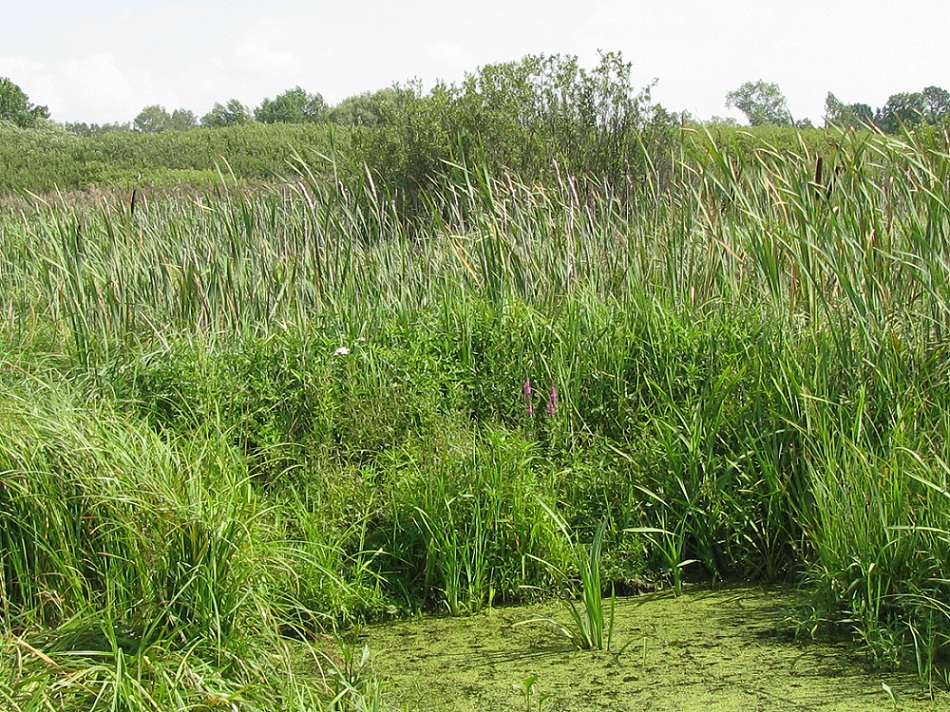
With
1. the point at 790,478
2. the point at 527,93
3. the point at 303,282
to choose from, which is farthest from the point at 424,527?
the point at 527,93

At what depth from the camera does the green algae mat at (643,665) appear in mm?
2459

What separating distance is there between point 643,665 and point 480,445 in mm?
1083

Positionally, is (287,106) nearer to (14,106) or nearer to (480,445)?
(14,106)

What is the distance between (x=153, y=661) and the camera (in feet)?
8.02

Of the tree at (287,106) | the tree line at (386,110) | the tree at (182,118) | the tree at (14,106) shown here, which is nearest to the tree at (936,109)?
the tree line at (386,110)

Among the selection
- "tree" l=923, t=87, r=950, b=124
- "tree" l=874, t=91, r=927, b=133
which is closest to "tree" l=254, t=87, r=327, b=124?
"tree" l=923, t=87, r=950, b=124

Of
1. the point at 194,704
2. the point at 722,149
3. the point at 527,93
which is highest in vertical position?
the point at 527,93

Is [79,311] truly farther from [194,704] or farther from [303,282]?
[194,704]

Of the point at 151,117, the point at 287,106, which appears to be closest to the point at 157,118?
the point at 151,117

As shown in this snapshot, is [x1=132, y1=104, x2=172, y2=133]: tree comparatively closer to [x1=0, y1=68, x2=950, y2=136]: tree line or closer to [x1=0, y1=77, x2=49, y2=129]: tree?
[x1=0, y1=68, x2=950, y2=136]: tree line

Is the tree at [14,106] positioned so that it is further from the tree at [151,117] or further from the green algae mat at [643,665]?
the tree at [151,117]

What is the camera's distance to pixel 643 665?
8.80 ft

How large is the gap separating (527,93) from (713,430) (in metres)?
9.16

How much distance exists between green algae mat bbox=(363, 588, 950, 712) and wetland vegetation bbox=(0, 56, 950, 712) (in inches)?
0.8
